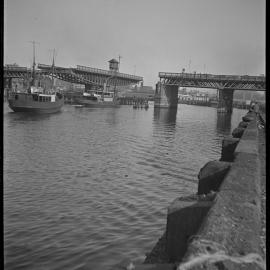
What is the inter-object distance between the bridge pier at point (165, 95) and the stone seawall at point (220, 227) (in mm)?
89148

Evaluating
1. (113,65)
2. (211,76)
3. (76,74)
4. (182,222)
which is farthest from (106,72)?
(182,222)

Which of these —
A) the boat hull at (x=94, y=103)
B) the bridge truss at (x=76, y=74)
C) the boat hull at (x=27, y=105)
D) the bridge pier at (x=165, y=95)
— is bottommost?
the boat hull at (x=27, y=105)

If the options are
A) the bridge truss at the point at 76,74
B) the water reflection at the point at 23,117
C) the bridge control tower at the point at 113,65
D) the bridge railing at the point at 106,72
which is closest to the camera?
the water reflection at the point at 23,117

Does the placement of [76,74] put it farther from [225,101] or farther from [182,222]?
[182,222]

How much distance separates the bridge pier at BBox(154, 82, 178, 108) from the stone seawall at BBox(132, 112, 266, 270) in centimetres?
8915

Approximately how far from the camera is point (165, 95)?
320 ft

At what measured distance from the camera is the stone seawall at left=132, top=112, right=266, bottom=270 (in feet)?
9.15

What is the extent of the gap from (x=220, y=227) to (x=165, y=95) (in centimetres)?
9548

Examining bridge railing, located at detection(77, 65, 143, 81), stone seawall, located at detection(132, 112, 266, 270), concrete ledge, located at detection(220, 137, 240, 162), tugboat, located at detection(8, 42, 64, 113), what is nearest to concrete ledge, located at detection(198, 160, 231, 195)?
stone seawall, located at detection(132, 112, 266, 270)

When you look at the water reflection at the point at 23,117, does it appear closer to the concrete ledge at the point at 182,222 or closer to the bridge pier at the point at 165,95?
the concrete ledge at the point at 182,222

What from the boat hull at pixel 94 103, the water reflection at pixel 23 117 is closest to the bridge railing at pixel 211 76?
the boat hull at pixel 94 103

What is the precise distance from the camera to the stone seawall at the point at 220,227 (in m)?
2.79

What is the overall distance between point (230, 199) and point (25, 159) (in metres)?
15.8

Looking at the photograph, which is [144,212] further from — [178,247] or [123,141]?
[123,141]
